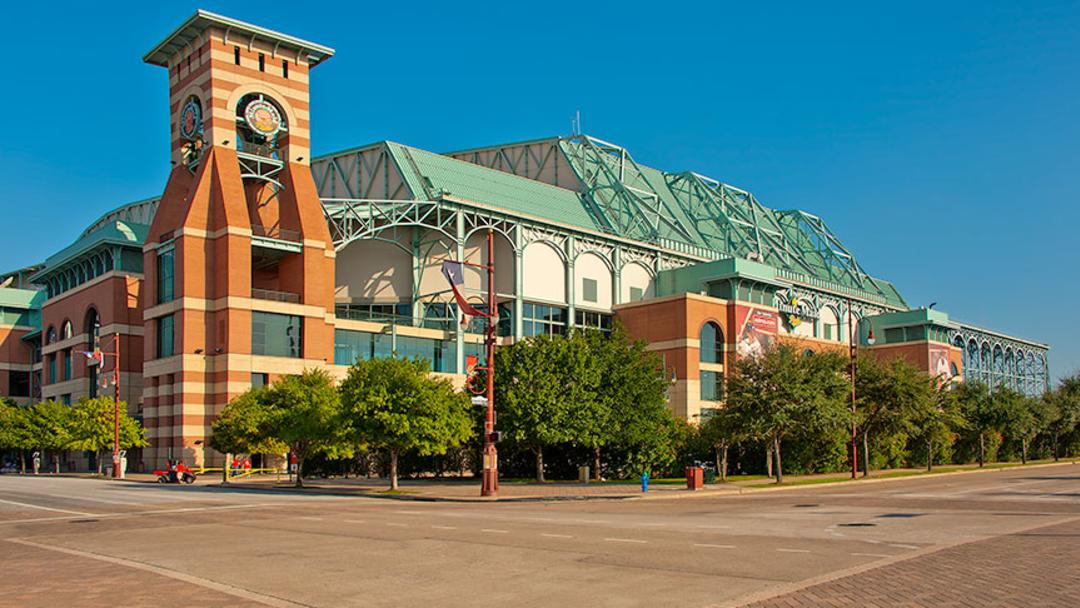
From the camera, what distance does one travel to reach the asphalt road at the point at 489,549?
13.7m

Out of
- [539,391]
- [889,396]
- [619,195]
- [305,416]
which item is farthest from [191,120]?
[889,396]

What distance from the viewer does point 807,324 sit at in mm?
104125

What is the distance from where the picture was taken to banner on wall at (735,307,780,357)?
86.5m

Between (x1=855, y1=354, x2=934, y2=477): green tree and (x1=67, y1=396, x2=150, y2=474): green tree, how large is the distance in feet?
165

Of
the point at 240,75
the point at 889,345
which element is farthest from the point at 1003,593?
the point at 889,345

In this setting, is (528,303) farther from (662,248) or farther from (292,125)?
(292,125)

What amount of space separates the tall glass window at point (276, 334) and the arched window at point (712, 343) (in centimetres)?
3476

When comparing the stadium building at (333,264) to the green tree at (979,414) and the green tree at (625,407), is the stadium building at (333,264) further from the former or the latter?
the green tree at (979,414)

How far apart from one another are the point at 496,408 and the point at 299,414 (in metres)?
10.2

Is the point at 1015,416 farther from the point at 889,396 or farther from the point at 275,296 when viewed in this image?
the point at 275,296

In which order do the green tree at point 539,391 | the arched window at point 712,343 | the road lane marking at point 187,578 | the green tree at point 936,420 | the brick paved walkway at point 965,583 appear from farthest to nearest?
the arched window at point 712,343 < the green tree at point 936,420 < the green tree at point 539,391 < the road lane marking at point 187,578 < the brick paved walkway at point 965,583

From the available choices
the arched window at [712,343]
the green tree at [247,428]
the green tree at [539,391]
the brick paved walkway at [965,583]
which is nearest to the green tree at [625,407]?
the green tree at [539,391]

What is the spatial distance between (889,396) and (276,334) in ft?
139

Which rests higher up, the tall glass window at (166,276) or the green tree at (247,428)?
the tall glass window at (166,276)
